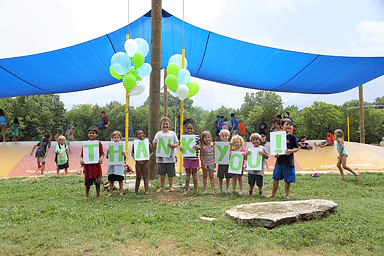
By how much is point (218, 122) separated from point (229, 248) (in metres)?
7.67

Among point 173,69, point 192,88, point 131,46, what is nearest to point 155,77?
point 173,69

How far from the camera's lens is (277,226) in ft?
10.8

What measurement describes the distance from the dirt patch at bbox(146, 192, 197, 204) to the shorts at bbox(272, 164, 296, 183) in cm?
163

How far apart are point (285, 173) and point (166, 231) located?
2.74m

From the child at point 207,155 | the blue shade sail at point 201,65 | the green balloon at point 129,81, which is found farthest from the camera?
the blue shade sail at point 201,65

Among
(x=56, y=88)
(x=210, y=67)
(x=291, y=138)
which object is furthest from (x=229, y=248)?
(x=56, y=88)

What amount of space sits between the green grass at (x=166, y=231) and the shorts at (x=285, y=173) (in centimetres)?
64

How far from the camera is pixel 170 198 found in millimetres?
5070

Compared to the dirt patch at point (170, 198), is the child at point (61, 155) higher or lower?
higher

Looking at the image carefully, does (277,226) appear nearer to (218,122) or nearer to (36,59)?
(218,122)

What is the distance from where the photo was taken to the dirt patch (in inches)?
191

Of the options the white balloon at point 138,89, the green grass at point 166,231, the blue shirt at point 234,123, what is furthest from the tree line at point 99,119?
the green grass at point 166,231

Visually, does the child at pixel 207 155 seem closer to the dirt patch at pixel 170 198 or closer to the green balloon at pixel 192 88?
the dirt patch at pixel 170 198

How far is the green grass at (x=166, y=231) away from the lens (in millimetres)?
2705
